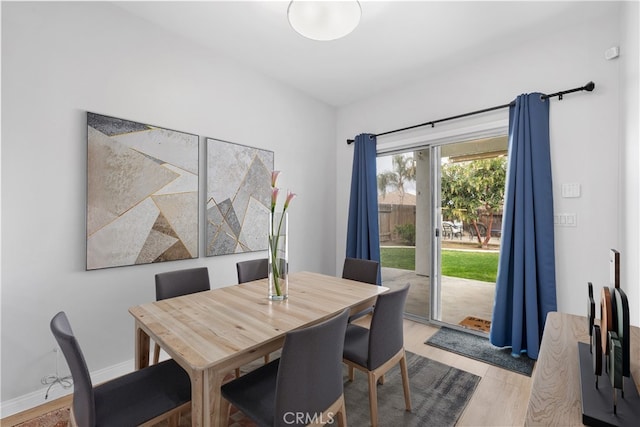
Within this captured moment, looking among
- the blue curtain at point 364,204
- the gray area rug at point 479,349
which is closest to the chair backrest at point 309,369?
the gray area rug at point 479,349

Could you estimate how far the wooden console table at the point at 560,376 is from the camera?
2.34 ft

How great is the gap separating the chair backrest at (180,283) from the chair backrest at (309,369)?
1.22 metres

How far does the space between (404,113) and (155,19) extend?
2574 mm

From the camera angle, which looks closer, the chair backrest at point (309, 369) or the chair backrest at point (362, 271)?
the chair backrest at point (309, 369)

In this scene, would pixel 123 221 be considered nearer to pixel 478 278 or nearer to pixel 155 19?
pixel 155 19

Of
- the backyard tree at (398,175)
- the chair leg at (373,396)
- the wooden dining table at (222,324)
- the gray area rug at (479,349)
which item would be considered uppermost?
the backyard tree at (398,175)

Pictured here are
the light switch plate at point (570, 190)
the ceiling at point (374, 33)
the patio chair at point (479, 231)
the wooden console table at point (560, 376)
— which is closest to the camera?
the wooden console table at point (560, 376)

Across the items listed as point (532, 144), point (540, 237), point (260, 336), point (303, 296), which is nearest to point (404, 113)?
point (532, 144)

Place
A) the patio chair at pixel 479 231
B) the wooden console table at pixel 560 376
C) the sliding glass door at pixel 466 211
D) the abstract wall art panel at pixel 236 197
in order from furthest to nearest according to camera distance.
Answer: the patio chair at pixel 479 231 → the sliding glass door at pixel 466 211 → the abstract wall art panel at pixel 236 197 → the wooden console table at pixel 560 376

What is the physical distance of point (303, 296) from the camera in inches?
74.8

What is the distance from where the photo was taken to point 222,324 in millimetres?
1415

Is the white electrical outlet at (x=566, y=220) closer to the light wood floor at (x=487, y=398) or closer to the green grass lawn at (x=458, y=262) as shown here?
the green grass lawn at (x=458, y=262)

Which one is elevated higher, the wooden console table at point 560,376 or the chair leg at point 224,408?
the wooden console table at point 560,376

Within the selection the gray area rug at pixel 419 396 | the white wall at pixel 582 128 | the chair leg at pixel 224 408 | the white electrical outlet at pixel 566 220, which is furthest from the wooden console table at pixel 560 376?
the white electrical outlet at pixel 566 220
